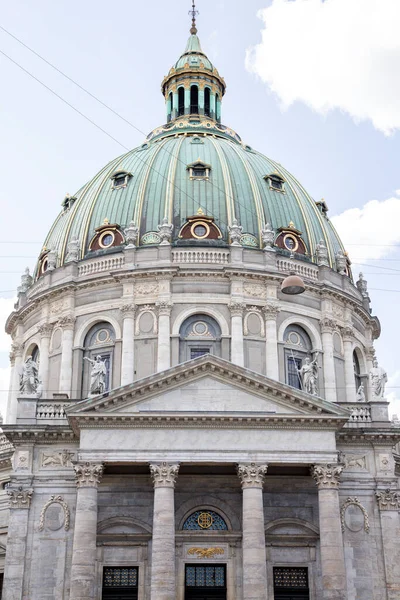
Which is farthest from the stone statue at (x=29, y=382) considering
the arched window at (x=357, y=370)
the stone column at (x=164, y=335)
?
the arched window at (x=357, y=370)

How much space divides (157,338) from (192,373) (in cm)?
925

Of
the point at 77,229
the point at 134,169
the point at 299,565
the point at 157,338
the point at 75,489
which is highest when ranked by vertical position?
the point at 134,169

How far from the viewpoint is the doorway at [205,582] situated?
3566 cm

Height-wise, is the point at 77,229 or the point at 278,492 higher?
the point at 77,229

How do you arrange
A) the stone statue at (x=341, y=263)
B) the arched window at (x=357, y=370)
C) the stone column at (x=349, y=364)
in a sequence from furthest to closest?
the stone statue at (x=341, y=263)
the arched window at (x=357, y=370)
the stone column at (x=349, y=364)

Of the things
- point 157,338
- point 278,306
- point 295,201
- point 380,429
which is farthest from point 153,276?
point 380,429

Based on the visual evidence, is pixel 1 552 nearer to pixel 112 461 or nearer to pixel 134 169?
pixel 112 461

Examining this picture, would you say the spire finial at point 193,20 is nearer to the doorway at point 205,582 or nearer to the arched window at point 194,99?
the arched window at point 194,99

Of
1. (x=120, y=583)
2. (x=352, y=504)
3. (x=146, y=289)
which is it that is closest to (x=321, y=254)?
(x=146, y=289)

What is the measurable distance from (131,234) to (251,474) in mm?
17807

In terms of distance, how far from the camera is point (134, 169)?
51.9m

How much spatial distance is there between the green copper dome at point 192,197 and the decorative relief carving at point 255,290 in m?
2.69

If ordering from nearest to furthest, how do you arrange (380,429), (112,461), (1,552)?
(112,461) < (380,429) < (1,552)

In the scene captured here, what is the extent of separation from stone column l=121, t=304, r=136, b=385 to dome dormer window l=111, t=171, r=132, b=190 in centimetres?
888
